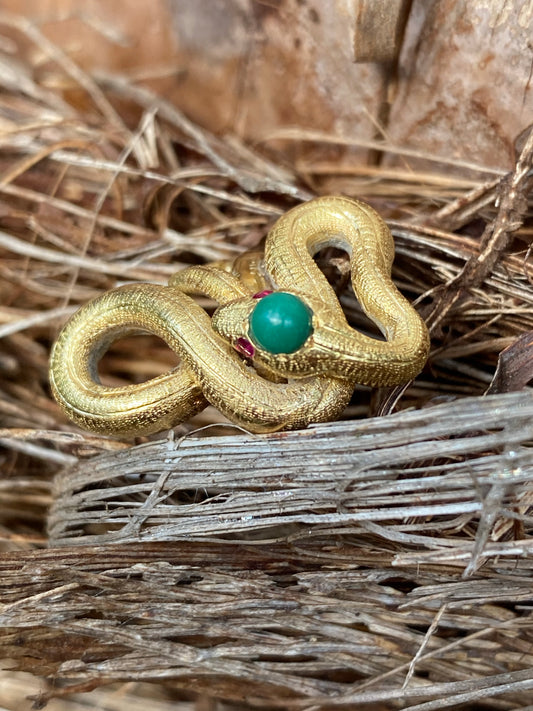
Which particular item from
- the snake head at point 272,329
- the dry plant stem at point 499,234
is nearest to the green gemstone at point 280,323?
the snake head at point 272,329

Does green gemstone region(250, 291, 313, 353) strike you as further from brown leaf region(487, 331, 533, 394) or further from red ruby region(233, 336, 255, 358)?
brown leaf region(487, 331, 533, 394)

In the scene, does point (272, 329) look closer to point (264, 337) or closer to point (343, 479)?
point (264, 337)

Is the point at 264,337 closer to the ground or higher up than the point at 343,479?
higher up

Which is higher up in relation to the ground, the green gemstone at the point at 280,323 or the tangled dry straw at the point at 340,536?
the green gemstone at the point at 280,323

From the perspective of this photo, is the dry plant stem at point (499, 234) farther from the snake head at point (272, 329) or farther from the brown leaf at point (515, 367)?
the snake head at point (272, 329)

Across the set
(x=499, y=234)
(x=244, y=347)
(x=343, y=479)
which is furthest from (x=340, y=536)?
(x=499, y=234)

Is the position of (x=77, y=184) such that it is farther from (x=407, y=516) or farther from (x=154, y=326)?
(x=407, y=516)

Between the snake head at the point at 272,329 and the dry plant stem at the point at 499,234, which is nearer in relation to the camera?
the snake head at the point at 272,329
